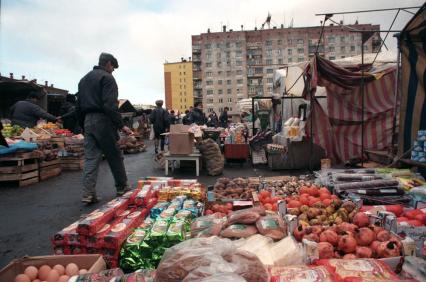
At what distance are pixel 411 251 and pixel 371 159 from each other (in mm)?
5964

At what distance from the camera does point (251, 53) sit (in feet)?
317

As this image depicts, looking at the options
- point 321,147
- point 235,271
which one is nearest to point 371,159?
point 321,147

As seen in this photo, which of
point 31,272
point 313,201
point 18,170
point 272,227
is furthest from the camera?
point 18,170

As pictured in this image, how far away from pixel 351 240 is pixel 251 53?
97664 mm

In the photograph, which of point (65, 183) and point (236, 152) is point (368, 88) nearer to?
point (236, 152)

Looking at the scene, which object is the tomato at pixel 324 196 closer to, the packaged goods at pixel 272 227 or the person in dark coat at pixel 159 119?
the packaged goods at pixel 272 227

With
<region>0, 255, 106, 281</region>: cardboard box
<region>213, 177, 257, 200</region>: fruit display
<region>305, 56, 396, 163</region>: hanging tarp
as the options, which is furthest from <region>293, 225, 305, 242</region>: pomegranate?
<region>305, 56, 396, 163</region>: hanging tarp

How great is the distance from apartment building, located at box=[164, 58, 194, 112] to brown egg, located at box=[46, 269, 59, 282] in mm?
126610

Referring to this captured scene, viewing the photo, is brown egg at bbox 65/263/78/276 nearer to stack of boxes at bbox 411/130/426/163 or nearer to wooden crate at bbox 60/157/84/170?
stack of boxes at bbox 411/130/426/163

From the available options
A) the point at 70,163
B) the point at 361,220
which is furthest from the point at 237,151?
the point at 361,220

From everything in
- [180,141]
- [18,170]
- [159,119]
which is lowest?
[18,170]

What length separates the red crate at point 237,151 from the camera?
10281mm

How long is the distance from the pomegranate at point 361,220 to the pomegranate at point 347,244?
1.57 feet

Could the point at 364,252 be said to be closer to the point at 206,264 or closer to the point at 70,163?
the point at 206,264
